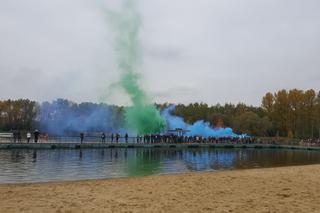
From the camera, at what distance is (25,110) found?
115688 mm

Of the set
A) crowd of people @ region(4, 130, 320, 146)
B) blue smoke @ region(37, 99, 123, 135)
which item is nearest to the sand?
crowd of people @ region(4, 130, 320, 146)

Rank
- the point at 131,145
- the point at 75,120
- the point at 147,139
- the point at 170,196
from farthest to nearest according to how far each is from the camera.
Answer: the point at 75,120 → the point at 147,139 → the point at 131,145 → the point at 170,196

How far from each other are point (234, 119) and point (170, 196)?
10765cm

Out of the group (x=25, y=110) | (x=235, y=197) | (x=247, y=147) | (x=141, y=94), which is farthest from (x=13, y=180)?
(x=25, y=110)

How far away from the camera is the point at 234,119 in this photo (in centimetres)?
12194

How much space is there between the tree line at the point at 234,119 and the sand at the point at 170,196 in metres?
80.9

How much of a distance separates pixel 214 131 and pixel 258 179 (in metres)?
74.8

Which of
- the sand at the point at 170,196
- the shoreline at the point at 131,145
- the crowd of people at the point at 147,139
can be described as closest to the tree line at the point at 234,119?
the crowd of people at the point at 147,139

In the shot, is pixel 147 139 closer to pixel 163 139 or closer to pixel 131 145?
pixel 163 139

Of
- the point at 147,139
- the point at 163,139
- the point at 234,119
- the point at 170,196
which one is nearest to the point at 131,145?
the point at 147,139

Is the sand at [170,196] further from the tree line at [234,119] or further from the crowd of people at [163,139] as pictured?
the tree line at [234,119]

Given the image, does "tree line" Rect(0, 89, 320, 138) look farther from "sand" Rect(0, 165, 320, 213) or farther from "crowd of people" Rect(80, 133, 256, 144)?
"sand" Rect(0, 165, 320, 213)

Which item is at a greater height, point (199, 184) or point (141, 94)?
point (141, 94)

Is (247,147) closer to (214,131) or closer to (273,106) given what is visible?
(214,131)
